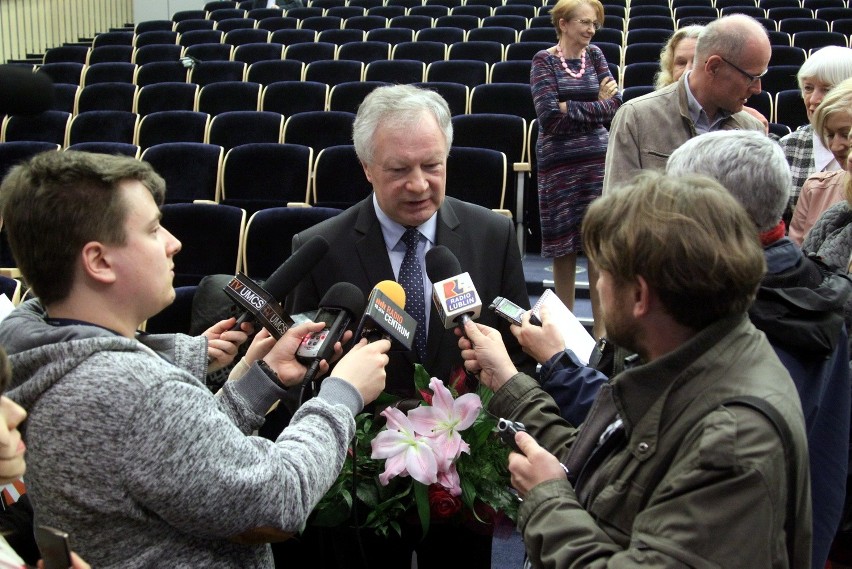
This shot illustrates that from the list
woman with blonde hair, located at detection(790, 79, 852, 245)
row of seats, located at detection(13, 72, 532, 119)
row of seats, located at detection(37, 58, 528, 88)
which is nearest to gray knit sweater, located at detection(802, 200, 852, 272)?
woman with blonde hair, located at detection(790, 79, 852, 245)

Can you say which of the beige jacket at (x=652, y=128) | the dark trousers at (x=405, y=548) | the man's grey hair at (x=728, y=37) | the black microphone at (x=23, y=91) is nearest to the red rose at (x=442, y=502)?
the dark trousers at (x=405, y=548)

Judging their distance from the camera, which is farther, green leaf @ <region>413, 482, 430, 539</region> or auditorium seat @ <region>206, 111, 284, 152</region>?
auditorium seat @ <region>206, 111, 284, 152</region>

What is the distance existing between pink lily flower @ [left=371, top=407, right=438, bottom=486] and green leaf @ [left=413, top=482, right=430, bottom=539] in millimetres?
32

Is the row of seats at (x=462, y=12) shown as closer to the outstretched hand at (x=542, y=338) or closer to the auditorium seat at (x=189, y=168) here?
the auditorium seat at (x=189, y=168)

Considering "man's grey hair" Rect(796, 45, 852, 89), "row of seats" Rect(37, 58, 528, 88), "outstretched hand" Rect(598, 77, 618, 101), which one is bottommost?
"row of seats" Rect(37, 58, 528, 88)

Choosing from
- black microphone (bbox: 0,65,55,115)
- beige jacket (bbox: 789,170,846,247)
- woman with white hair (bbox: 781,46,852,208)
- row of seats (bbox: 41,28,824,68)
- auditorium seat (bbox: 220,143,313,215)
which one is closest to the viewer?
black microphone (bbox: 0,65,55,115)

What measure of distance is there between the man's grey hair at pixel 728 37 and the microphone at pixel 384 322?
1560 mm

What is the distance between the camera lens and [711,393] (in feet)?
3.43

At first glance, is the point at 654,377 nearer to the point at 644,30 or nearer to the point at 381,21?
the point at 644,30

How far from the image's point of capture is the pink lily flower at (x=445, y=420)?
4.84 feet

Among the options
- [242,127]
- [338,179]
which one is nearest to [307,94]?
[242,127]

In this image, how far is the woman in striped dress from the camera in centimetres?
376

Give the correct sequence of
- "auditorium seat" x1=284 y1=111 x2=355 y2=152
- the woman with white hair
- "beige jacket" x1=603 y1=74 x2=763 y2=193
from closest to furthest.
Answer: "beige jacket" x1=603 y1=74 x2=763 y2=193 → the woman with white hair → "auditorium seat" x1=284 y1=111 x2=355 y2=152

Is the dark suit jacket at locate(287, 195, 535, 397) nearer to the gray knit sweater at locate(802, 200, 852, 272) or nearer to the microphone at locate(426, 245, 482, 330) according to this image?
the microphone at locate(426, 245, 482, 330)
